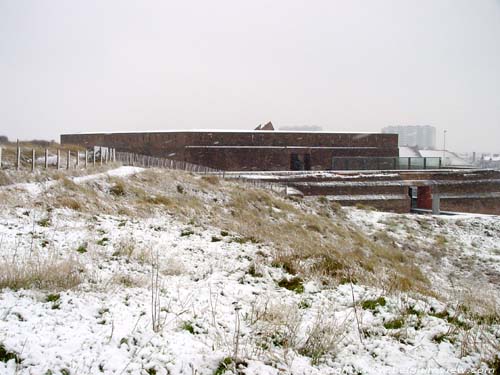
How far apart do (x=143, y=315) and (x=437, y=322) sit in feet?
9.36

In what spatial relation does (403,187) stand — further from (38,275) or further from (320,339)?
(38,275)

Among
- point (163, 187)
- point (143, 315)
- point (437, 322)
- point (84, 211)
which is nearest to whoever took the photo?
point (143, 315)

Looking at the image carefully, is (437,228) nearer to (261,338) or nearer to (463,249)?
(463,249)

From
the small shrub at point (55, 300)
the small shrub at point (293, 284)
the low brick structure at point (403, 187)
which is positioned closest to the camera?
the small shrub at point (55, 300)

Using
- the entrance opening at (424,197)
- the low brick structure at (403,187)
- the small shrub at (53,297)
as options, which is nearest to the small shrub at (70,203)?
the small shrub at (53,297)

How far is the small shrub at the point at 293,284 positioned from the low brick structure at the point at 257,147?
966 inches

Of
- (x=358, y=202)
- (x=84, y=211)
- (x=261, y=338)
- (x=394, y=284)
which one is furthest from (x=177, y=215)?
(x=358, y=202)

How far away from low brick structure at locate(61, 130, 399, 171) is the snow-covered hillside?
20917mm

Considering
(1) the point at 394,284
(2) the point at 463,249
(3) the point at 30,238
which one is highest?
(3) the point at 30,238

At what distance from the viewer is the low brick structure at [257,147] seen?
2964cm

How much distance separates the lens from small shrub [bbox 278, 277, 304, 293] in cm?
505

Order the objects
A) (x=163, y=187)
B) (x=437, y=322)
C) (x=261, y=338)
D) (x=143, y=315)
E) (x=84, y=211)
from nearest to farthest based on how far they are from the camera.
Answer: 1. (x=261, y=338)
2. (x=143, y=315)
3. (x=437, y=322)
4. (x=84, y=211)
5. (x=163, y=187)

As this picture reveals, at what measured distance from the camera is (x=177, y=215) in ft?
32.3

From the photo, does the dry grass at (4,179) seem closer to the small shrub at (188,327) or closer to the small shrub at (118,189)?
the small shrub at (118,189)
